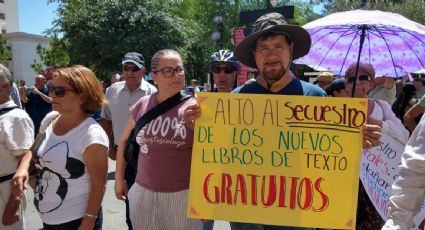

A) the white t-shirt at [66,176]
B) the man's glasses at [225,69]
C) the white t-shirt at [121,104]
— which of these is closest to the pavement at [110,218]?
the white t-shirt at [121,104]

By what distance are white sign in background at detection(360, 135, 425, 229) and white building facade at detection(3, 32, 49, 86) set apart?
220ft

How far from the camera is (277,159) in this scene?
221cm

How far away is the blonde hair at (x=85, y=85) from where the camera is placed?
261cm

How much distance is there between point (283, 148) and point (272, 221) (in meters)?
0.37

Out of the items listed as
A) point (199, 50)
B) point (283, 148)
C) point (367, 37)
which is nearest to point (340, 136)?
point (283, 148)

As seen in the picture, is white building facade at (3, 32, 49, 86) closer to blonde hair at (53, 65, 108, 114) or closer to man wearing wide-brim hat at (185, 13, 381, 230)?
blonde hair at (53, 65, 108, 114)

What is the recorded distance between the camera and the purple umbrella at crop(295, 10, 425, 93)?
3.36m

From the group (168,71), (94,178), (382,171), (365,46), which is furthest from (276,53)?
(365,46)

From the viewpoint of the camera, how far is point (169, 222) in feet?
8.96

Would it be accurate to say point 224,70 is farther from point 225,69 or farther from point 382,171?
point 382,171

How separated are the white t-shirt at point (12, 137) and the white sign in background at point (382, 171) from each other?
8.01ft

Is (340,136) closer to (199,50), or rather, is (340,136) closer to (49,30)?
(49,30)

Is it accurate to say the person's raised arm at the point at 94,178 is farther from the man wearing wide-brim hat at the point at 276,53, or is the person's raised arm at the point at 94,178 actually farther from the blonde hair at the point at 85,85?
the man wearing wide-brim hat at the point at 276,53

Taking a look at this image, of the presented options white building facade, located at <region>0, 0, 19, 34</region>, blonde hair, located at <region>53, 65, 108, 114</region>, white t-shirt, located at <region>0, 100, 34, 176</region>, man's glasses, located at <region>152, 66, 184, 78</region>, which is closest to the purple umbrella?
man's glasses, located at <region>152, 66, 184, 78</region>
